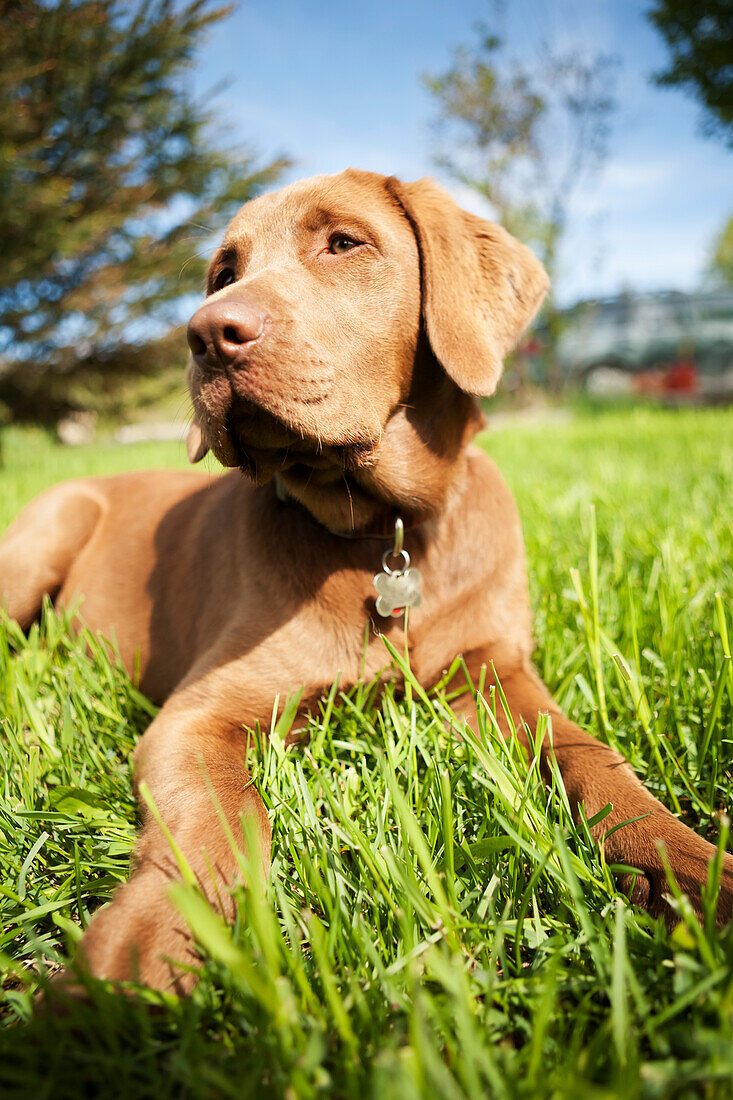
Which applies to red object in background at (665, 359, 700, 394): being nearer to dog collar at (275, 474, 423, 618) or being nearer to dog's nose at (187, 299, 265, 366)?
dog collar at (275, 474, 423, 618)

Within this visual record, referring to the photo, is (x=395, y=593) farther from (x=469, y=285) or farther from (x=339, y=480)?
(x=469, y=285)

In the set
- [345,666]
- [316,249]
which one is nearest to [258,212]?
[316,249]

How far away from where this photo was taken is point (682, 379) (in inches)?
567

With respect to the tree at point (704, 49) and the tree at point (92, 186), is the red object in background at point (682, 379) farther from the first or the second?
the tree at point (92, 186)

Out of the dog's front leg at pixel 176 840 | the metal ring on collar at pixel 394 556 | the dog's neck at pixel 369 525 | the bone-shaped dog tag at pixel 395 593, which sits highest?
the dog's neck at pixel 369 525

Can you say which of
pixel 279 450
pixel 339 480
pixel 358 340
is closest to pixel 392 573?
pixel 339 480

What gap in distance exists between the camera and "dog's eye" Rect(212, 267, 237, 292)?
231 cm

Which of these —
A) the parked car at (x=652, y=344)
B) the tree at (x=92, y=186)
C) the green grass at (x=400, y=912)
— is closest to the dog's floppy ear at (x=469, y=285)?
the green grass at (x=400, y=912)

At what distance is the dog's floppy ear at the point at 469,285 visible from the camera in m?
2.01

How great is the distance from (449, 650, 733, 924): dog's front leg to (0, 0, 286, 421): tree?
370 inches

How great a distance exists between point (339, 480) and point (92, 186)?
37.5 ft

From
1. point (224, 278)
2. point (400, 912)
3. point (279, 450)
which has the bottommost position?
point (400, 912)

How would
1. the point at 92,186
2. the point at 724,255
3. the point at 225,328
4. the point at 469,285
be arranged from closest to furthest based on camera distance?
the point at 225,328
the point at 469,285
the point at 92,186
the point at 724,255

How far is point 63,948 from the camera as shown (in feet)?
4.23
